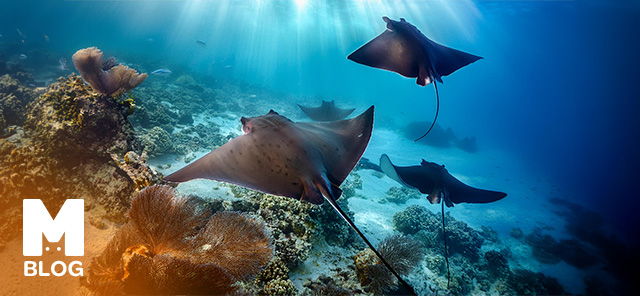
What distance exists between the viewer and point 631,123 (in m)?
45.1

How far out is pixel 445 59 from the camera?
13.5 feet

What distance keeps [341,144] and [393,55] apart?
6.92 ft

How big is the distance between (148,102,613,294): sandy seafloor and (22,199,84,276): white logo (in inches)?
60.6

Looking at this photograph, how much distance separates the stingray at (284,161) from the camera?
2225 mm

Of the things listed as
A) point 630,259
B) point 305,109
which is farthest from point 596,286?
point 305,109

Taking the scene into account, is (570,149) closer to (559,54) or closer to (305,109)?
(559,54)

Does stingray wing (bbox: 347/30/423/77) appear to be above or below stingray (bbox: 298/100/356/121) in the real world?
above

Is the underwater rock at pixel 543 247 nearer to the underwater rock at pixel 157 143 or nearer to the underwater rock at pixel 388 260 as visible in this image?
the underwater rock at pixel 388 260

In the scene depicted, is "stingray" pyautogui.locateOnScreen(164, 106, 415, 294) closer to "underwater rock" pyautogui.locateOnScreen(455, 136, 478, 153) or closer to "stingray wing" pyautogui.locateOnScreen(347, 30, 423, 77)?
"stingray wing" pyautogui.locateOnScreen(347, 30, 423, 77)

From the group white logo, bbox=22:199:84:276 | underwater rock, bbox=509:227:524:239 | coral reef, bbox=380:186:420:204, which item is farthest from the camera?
underwater rock, bbox=509:227:524:239

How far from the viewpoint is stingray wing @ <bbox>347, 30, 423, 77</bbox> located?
365 cm

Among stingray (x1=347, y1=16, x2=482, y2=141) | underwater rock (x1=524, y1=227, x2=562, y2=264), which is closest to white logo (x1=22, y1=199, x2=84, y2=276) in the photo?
stingray (x1=347, y1=16, x2=482, y2=141)

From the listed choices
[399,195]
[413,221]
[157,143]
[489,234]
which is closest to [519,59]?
[489,234]

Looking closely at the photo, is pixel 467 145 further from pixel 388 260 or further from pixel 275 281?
pixel 275 281
